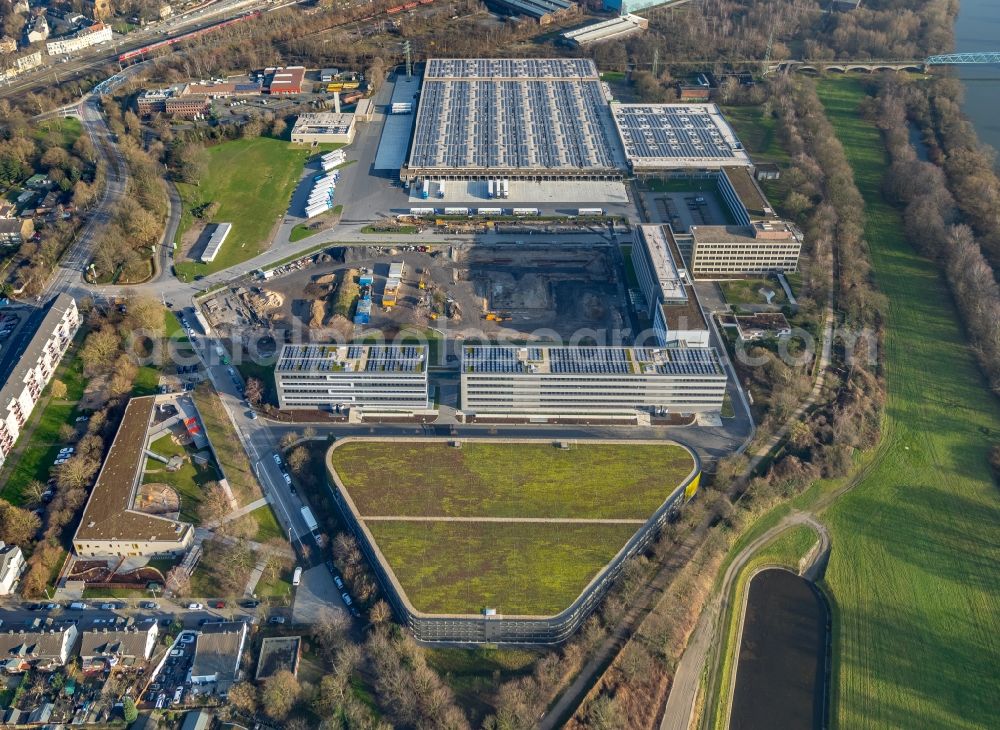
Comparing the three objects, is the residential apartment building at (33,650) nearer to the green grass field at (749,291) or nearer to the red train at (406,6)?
the green grass field at (749,291)

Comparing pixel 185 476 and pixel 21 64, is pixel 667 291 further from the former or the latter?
pixel 21 64

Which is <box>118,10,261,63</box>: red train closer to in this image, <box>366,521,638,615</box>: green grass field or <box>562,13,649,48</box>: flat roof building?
<box>562,13,649,48</box>: flat roof building

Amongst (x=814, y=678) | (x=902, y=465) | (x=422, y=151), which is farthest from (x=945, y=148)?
(x=814, y=678)

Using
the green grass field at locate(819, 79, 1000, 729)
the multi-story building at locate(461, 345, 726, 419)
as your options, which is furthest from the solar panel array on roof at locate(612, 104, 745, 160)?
the multi-story building at locate(461, 345, 726, 419)

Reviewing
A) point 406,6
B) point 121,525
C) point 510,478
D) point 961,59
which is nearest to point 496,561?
point 510,478

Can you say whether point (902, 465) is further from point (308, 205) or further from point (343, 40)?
point (343, 40)

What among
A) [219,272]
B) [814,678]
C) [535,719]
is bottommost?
[814,678]

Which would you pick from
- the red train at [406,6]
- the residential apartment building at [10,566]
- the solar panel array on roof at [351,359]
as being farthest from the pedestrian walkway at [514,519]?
the red train at [406,6]
